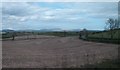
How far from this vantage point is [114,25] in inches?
2068

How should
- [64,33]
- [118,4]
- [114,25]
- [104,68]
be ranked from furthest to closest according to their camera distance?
[64,33] → [114,25] → [118,4] → [104,68]

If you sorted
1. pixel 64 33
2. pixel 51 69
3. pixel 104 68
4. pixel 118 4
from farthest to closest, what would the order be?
1. pixel 64 33
2. pixel 118 4
3. pixel 51 69
4. pixel 104 68

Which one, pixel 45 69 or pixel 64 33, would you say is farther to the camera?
pixel 64 33

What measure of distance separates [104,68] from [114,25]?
4121 centimetres

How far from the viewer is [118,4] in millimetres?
24125

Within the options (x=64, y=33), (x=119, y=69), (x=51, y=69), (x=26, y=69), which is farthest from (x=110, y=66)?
(x=64, y=33)

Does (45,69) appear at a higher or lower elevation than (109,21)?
lower

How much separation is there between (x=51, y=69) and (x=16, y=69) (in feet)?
5.98

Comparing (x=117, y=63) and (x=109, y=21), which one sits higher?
(x=109, y=21)

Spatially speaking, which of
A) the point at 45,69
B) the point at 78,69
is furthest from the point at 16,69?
the point at 78,69

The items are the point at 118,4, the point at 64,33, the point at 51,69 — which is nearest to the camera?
the point at 51,69

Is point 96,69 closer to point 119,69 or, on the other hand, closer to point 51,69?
point 119,69

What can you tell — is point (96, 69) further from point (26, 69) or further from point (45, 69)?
point (26, 69)

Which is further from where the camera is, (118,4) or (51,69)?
(118,4)
